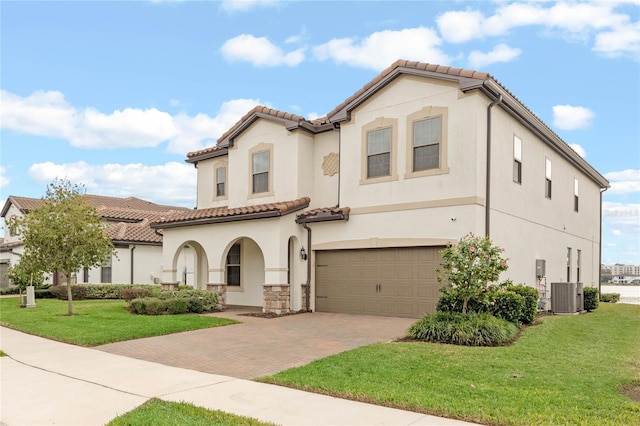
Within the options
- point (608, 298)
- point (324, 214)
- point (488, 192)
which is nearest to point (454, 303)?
point (488, 192)

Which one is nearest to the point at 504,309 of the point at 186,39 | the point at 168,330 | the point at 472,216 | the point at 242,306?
the point at 472,216

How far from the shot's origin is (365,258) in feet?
53.5

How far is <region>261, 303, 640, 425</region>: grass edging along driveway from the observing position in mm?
6059

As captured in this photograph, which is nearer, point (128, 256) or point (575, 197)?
point (575, 197)

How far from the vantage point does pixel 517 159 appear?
54.5 feet

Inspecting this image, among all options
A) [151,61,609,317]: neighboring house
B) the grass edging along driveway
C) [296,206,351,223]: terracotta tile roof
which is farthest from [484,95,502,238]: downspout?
[296,206,351,223]: terracotta tile roof

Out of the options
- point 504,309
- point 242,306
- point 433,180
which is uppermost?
point 433,180

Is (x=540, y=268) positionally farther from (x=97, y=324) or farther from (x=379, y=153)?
(x=97, y=324)

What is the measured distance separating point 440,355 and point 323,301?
27.2ft

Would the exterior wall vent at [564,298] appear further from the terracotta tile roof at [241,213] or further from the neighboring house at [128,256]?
the neighboring house at [128,256]

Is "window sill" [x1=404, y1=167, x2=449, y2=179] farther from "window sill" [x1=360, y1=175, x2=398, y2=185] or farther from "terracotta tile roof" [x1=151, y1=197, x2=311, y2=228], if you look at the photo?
"terracotta tile roof" [x1=151, y1=197, x2=311, y2=228]

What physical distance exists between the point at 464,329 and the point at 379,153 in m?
7.03

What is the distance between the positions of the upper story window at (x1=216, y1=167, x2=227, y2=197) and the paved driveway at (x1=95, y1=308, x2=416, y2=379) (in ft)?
25.5

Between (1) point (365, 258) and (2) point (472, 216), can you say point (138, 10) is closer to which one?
(1) point (365, 258)
